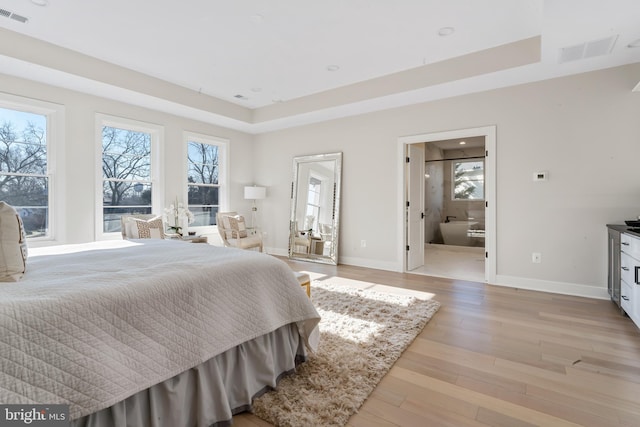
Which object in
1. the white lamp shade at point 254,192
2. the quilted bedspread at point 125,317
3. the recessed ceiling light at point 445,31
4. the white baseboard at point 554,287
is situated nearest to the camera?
the quilted bedspread at point 125,317

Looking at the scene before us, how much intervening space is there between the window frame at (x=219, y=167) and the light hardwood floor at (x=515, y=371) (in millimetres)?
4234

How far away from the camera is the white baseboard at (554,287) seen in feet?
11.3

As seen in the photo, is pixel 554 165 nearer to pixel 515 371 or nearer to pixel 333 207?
pixel 515 371

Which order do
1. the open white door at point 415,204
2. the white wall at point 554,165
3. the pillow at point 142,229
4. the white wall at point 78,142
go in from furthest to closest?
the open white door at point 415,204 < the pillow at point 142,229 < the white wall at point 78,142 < the white wall at point 554,165

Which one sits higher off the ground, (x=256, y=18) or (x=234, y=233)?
(x=256, y=18)

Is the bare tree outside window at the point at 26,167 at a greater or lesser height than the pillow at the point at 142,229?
greater

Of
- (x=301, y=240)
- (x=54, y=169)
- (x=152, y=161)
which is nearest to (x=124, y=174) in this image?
(x=152, y=161)

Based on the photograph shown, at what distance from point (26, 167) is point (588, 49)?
6160mm

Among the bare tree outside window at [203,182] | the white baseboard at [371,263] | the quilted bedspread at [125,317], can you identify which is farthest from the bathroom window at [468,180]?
the quilted bedspread at [125,317]

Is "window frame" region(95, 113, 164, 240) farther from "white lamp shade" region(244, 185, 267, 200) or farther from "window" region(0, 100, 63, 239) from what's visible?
"white lamp shade" region(244, 185, 267, 200)

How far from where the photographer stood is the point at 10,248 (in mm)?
1430

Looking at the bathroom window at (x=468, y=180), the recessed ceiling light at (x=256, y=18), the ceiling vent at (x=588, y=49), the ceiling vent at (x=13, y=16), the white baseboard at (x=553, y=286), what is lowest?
the white baseboard at (x=553, y=286)

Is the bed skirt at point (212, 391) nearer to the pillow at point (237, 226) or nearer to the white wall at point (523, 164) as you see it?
the white wall at point (523, 164)

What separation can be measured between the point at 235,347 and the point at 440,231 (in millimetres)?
7125
